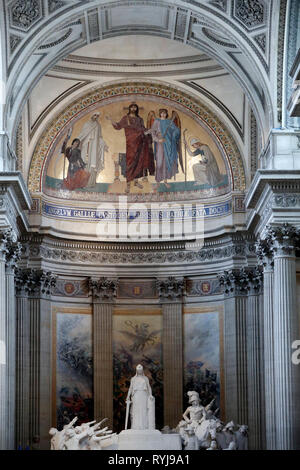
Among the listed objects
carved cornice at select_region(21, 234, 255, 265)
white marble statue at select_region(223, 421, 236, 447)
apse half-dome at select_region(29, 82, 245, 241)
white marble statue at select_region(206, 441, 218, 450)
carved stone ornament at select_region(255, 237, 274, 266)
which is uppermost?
apse half-dome at select_region(29, 82, 245, 241)

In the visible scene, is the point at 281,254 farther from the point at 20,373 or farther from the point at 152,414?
the point at 20,373

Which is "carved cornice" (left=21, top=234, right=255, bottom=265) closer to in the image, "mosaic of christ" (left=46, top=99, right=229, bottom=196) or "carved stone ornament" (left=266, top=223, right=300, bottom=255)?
"mosaic of christ" (left=46, top=99, right=229, bottom=196)

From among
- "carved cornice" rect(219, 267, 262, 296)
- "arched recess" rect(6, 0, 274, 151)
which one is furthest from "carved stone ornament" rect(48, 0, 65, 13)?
"carved cornice" rect(219, 267, 262, 296)

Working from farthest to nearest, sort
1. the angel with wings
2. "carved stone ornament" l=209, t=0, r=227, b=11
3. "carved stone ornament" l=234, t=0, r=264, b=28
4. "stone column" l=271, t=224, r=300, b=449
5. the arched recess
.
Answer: the angel with wings, the arched recess, "carved stone ornament" l=209, t=0, r=227, b=11, "carved stone ornament" l=234, t=0, r=264, b=28, "stone column" l=271, t=224, r=300, b=449

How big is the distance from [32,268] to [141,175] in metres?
5.89

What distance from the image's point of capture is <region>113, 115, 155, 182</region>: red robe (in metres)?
41.4

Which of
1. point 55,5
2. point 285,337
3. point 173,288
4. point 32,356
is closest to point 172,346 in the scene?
point 173,288

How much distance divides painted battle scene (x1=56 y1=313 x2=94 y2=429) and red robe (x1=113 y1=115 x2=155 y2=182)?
5.76 metres

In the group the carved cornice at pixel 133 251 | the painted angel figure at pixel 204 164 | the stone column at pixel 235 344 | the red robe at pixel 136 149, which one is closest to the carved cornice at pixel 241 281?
the stone column at pixel 235 344

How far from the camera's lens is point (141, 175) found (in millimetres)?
41500

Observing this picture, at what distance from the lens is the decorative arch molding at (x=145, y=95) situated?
39.8 m

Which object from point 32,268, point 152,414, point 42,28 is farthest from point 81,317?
point 42,28

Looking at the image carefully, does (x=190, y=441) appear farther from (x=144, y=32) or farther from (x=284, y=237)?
(x=144, y=32)
